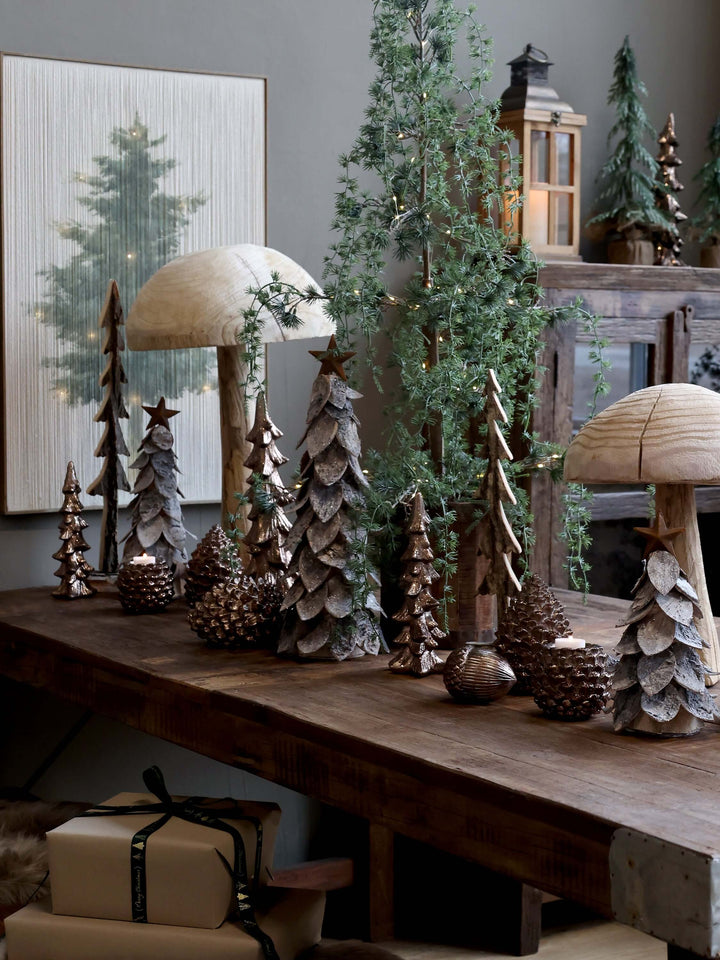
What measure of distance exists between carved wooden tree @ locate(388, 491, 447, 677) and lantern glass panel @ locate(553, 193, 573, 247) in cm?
137

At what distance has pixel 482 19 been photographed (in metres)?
2.87

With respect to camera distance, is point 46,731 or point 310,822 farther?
point 310,822

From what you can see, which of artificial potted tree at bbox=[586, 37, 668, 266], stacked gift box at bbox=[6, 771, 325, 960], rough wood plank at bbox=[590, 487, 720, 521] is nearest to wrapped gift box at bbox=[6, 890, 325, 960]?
stacked gift box at bbox=[6, 771, 325, 960]

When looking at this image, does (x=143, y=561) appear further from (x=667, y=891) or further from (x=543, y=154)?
(x=543, y=154)

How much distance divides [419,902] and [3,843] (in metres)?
1.17

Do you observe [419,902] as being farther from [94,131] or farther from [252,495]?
[94,131]

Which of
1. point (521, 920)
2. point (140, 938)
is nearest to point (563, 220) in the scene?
point (521, 920)

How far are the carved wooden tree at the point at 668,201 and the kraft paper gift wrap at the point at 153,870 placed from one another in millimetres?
1922

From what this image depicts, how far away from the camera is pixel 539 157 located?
2.82 m

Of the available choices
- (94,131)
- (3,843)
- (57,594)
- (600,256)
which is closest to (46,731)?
(57,594)

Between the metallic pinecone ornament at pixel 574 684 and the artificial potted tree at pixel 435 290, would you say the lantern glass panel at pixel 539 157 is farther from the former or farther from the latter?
the metallic pinecone ornament at pixel 574 684

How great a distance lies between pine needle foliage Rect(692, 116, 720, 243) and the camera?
3.06 m

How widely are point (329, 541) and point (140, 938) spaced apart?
566 millimetres

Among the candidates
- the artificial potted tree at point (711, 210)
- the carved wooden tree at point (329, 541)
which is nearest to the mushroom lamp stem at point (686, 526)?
the carved wooden tree at point (329, 541)
